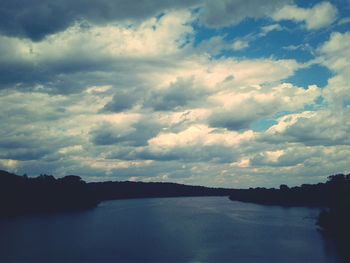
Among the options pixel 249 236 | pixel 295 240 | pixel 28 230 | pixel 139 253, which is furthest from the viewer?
pixel 28 230

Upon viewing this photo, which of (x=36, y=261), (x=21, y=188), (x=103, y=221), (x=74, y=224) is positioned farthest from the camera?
(x=21, y=188)

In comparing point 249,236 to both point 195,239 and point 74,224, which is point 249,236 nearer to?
point 195,239

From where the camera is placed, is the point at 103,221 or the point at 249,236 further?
the point at 103,221

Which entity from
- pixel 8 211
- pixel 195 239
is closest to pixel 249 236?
pixel 195 239

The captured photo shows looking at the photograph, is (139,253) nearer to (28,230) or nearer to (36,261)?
(36,261)

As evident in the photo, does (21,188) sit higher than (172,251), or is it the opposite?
(21,188)

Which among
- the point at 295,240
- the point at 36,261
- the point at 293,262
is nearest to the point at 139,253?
the point at 36,261

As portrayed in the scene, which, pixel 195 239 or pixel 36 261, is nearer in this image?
pixel 36 261

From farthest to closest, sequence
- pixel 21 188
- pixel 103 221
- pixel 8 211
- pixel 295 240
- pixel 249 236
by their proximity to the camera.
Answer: pixel 21 188
pixel 8 211
pixel 103 221
pixel 249 236
pixel 295 240

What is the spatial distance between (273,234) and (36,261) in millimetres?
59907

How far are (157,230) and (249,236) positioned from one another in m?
26.3

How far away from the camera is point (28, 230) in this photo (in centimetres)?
11506

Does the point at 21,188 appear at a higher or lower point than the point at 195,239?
higher

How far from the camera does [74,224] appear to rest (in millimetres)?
130375
